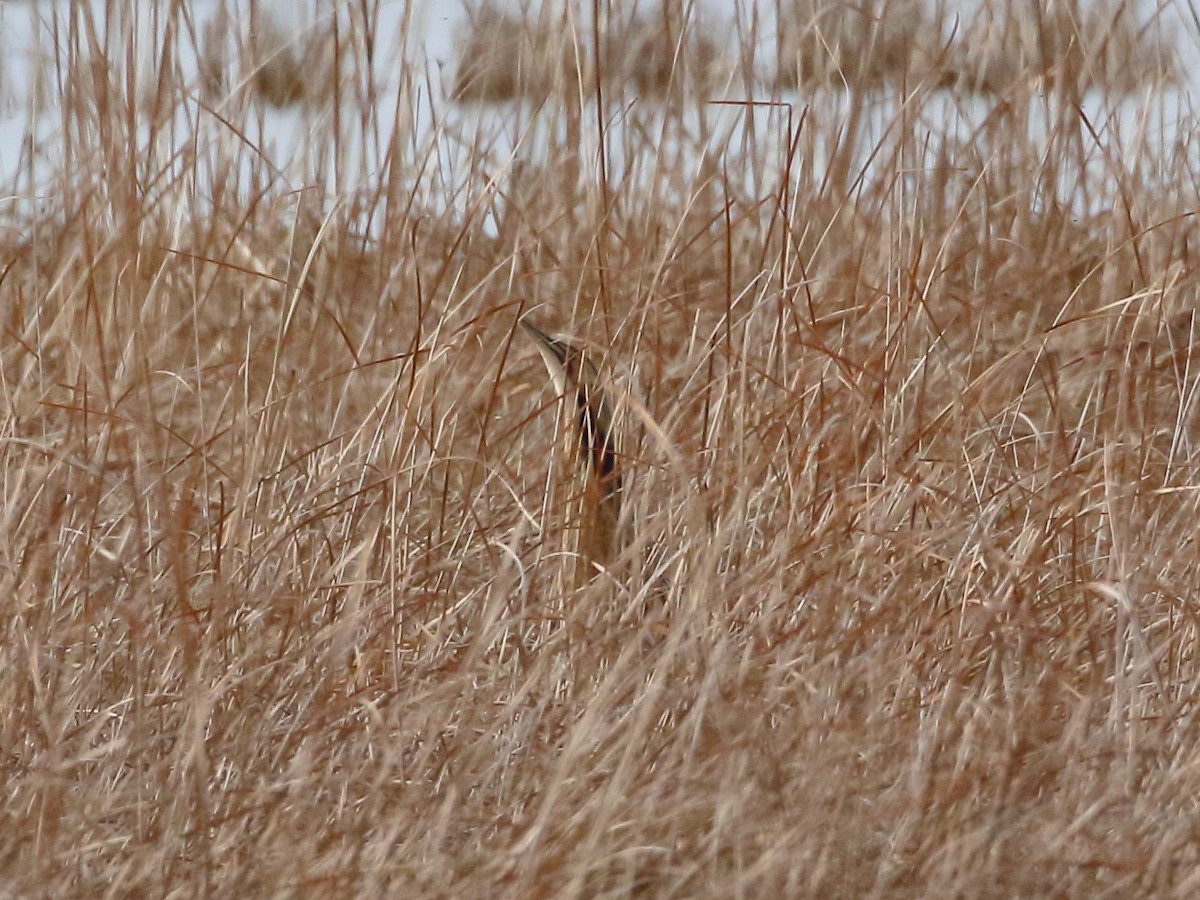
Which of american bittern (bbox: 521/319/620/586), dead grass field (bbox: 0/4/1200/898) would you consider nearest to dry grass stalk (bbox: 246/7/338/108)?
dead grass field (bbox: 0/4/1200/898)

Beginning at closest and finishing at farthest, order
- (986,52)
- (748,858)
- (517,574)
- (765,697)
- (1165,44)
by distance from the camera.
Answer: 1. (748,858)
2. (765,697)
3. (517,574)
4. (986,52)
5. (1165,44)

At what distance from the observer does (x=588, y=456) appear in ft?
4.25

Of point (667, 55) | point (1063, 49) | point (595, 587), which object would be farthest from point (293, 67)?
point (595, 587)

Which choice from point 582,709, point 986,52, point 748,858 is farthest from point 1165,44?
point 748,858

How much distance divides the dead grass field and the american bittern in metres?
0.02

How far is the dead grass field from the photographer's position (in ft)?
3.12

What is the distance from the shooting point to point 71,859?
0.96 metres

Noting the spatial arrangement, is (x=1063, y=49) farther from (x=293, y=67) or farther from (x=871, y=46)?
(x=293, y=67)

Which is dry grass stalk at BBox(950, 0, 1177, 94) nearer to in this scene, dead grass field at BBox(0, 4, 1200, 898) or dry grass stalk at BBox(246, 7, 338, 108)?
dead grass field at BBox(0, 4, 1200, 898)

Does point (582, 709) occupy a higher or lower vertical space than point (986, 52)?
lower

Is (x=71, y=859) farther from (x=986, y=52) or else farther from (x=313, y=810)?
(x=986, y=52)

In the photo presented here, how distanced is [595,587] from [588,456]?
0.20m

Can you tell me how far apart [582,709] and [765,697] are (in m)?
0.13

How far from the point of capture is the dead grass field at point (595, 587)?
950mm
